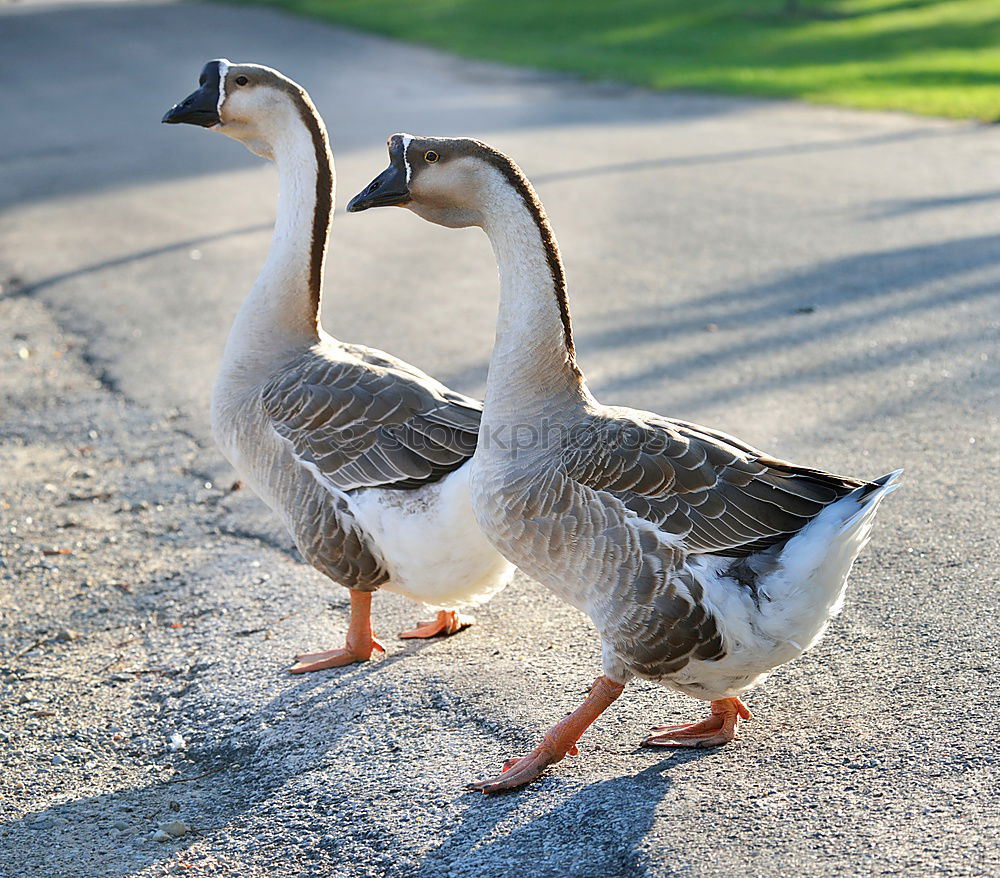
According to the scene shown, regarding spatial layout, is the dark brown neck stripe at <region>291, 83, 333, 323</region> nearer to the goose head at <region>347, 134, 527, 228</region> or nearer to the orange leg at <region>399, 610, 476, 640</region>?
the goose head at <region>347, 134, 527, 228</region>

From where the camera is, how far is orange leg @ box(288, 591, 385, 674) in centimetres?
385

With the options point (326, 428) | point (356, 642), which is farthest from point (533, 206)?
point (356, 642)

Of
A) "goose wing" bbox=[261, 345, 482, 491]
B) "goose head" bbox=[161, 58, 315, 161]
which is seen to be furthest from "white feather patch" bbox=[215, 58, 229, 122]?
"goose wing" bbox=[261, 345, 482, 491]

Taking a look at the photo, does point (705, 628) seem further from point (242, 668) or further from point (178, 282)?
point (178, 282)

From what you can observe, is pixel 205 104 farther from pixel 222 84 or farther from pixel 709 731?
pixel 709 731

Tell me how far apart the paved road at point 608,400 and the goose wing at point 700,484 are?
2.15ft

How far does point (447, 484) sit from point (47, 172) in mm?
10578

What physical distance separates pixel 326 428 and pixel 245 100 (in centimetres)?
130

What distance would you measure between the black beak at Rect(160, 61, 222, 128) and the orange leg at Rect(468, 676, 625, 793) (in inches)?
99.2

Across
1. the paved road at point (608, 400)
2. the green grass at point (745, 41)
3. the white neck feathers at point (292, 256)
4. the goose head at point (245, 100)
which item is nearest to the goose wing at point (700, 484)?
the paved road at point (608, 400)

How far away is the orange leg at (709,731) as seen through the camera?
3242 mm

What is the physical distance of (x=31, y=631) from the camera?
4191mm

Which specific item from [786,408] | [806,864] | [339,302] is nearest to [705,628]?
[806,864]

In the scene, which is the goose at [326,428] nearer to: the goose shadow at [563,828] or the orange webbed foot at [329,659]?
the orange webbed foot at [329,659]
